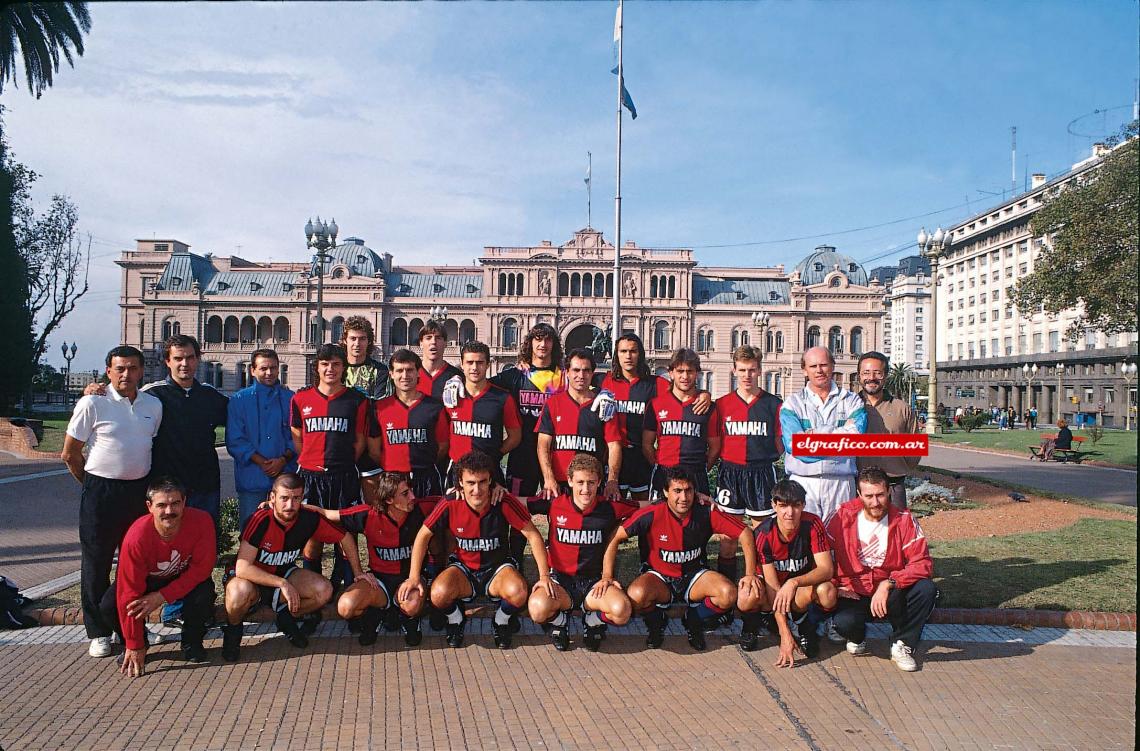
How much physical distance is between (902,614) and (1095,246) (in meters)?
12.3

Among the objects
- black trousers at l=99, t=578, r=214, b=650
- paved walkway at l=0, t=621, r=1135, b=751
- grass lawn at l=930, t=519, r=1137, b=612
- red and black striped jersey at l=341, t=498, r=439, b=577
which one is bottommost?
paved walkway at l=0, t=621, r=1135, b=751

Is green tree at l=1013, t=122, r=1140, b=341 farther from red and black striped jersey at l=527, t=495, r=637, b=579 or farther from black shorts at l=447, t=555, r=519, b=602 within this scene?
black shorts at l=447, t=555, r=519, b=602

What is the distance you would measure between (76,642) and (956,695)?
6.02 meters

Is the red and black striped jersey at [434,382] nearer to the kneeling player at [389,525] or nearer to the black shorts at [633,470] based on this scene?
the kneeling player at [389,525]

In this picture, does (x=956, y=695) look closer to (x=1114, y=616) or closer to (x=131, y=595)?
(x=1114, y=616)

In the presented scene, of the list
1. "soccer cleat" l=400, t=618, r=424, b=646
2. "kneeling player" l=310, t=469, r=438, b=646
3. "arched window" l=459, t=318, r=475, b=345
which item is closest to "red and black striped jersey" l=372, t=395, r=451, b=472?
"kneeling player" l=310, t=469, r=438, b=646

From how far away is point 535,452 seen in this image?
22.2 ft

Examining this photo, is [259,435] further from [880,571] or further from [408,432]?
[880,571]

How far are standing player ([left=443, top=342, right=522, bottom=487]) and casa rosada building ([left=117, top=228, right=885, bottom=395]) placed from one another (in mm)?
59576

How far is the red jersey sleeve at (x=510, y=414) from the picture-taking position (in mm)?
6231

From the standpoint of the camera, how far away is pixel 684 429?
20.1 ft

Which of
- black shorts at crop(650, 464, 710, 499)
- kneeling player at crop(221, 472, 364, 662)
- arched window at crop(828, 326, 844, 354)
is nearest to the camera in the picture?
kneeling player at crop(221, 472, 364, 662)

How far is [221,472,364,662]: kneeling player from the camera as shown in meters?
4.94

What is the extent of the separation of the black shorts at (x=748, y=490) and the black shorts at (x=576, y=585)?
1.29 m
